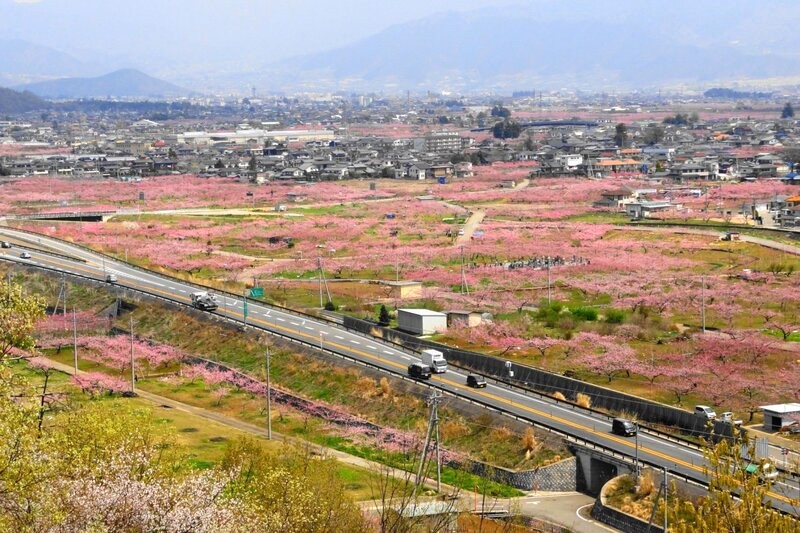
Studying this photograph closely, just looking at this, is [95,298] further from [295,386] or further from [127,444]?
[127,444]

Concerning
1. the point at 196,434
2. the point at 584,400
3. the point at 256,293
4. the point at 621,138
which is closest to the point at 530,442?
the point at 584,400

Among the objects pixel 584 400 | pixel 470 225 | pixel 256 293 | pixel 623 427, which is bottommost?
pixel 470 225

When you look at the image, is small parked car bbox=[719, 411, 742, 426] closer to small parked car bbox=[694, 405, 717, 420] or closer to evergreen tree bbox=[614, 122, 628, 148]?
small parked car bbox=[694, 405, 717, 420]

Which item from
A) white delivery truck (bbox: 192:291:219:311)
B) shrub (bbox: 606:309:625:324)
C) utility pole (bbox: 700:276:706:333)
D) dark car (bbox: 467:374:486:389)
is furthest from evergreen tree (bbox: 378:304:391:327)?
utility pole (bbox: 700:276:706:333)

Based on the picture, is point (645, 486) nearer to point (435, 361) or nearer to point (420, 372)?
point (420, 372)

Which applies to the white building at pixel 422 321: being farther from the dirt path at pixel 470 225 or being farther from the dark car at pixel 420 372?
the dirt path at pixel 470 225

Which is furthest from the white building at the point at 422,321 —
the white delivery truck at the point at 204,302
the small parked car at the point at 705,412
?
the small parked car at the point at 705,412

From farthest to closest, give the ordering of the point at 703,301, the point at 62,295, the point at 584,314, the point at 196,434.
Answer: the point at 62,295 < the point at 703,301 < the point at 584,314 < the point at 196,434

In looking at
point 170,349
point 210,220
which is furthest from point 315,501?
point 210,220
